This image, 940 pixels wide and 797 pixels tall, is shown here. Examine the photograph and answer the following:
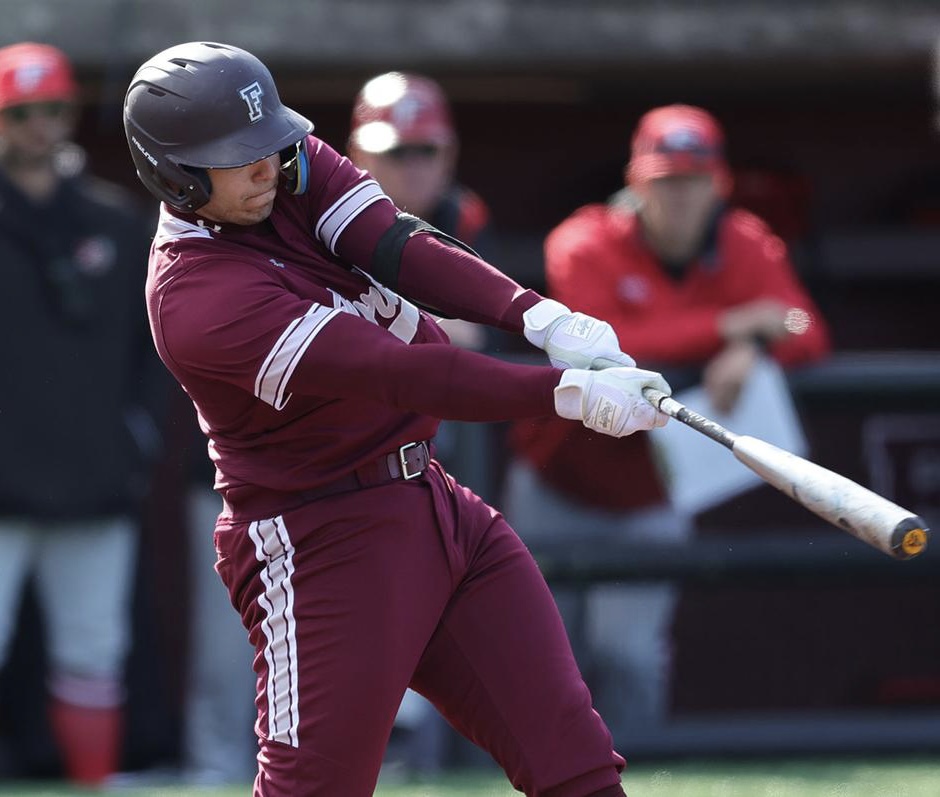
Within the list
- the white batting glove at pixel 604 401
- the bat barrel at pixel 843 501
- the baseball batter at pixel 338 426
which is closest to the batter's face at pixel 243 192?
the baseball batter at pixel 338 426

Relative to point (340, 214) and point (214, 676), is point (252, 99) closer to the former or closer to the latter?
point (340, 214)

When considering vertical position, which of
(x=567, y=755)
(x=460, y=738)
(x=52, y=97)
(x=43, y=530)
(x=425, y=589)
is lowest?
(x=460, y=738)

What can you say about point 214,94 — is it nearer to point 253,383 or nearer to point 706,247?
point 253,383

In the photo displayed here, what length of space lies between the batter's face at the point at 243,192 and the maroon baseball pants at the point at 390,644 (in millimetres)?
533

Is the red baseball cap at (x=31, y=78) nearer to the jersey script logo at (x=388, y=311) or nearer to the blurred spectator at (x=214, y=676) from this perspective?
the blurred spectator at (x=214, y=676)

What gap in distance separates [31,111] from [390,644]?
105 inches

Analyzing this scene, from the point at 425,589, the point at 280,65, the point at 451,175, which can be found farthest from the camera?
the point at 451,175

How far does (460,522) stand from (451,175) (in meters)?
3.54

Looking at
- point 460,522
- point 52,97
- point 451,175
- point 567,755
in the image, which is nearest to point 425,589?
point 460,522

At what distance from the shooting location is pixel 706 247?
17.6 feet

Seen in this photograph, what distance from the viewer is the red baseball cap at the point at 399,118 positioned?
17.1 feet

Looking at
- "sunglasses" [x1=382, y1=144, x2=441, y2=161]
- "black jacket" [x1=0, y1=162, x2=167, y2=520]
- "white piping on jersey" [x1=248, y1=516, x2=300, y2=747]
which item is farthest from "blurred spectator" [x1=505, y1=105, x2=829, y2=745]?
"white piping on jersey" [x1=248, y1=516, x2=300, y2=747]

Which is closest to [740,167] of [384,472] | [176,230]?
[384,472]

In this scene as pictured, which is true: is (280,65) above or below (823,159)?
above
